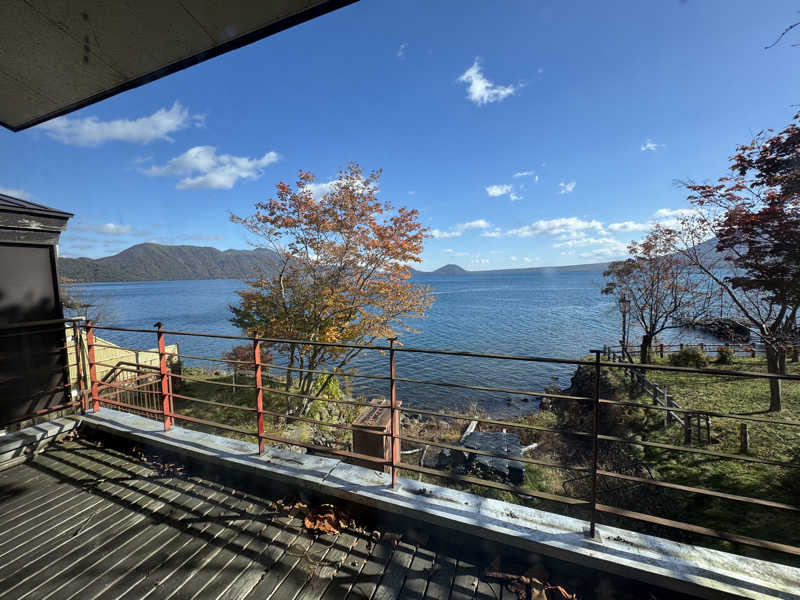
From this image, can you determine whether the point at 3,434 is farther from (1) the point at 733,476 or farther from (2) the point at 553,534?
→ (1) the point at 733,476

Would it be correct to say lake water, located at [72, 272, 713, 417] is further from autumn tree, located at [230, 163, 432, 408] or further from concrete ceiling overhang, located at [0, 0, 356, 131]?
concrete ceiling overhang, located at [0, 0, 356, 131]

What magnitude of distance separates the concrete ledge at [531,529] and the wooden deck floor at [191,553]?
210mm

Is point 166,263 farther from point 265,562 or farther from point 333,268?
point 265,562

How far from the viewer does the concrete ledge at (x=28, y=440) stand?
2.97 metres

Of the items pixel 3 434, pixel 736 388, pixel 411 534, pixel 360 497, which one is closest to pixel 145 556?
pixel 360 497

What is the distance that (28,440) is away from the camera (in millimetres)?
3105

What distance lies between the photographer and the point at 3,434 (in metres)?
3.23

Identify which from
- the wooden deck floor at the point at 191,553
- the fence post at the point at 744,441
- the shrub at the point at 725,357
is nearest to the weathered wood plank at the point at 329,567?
the wooden deck floor at the point at 191,553

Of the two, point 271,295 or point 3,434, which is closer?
point 3,434

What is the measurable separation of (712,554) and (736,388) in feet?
41.6

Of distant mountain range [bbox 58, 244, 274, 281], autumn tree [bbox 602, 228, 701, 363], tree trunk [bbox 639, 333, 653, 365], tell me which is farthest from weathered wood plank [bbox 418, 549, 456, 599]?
distant mountain range [bbox 58, 244, 274, 281]

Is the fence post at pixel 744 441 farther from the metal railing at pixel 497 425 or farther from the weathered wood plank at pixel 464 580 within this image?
the weathered wood plank at pixel 464 580

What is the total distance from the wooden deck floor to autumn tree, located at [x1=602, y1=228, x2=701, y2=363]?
50.5 feet

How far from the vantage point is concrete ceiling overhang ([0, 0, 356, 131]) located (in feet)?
6.77
